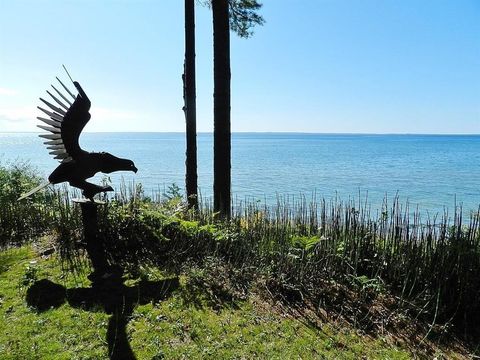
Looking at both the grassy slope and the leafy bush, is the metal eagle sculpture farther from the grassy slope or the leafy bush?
the leafy bush

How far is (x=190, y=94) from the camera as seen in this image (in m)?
7.22

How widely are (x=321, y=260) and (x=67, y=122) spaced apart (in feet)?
9.91

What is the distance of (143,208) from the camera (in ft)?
16.9

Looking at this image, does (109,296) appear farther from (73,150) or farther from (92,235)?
(73,150)

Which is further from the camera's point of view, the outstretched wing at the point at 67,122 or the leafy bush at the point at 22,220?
the leafy bush at the point at 22,220

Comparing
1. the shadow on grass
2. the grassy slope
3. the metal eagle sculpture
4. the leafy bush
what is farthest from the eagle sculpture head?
the leafy bush

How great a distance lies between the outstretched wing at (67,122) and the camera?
3785 millimetres

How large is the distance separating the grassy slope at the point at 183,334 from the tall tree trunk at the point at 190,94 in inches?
142

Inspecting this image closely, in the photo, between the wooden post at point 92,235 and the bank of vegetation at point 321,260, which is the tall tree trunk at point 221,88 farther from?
the wooden post at point 92,235

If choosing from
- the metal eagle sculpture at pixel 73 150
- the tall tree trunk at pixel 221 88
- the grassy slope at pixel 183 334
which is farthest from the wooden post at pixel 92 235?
the tall tree trunk at pixel 221 88

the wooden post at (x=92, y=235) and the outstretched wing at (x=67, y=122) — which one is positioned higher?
the outstretched wing at (x=67, y=122)

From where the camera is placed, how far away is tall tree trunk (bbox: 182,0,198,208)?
710 cm

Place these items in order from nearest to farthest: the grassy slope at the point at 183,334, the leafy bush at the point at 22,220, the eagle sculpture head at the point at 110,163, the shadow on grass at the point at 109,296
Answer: the grassy slope at the point at 183,334
the shadow on grass at the point at 109,296
the eagle sculpture head at the point at 110,163
the leafy bush at the point at 22,220

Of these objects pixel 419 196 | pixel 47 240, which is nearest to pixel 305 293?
pixel 47 240
